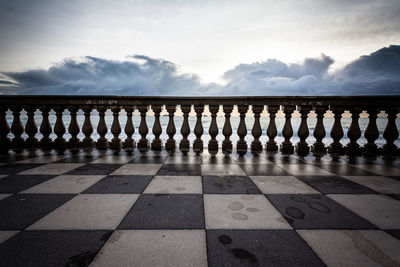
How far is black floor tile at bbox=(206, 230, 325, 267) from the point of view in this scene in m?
1.07

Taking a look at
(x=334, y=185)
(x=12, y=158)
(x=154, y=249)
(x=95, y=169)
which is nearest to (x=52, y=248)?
(x=154, y=249)

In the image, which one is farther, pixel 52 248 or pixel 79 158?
pixel 79 158

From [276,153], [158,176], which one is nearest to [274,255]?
[158,176]

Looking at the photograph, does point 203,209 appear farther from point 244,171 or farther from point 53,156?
point 53,156

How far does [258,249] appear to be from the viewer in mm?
1179

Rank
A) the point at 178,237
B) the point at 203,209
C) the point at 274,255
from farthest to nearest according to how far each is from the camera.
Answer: the point at 203,209, the point at 178,237, the point at 274,255

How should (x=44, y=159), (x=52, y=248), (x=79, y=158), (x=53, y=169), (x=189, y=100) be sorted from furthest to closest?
(x=189, y=100) < (x=79, y=158) < (x=44, y=159) < (x=53, y=169) < (x=52, y=248)

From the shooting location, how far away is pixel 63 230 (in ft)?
4.41

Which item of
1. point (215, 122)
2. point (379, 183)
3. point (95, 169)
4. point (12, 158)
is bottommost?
point (379, 183)

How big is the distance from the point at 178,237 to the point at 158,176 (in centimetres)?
131

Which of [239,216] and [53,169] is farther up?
[53,169]

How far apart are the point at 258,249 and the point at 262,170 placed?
1755mm

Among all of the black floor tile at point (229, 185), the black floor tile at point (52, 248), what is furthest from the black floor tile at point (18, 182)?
the black floor tile at point (229, 185)

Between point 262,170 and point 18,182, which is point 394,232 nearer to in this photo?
point 262,170
